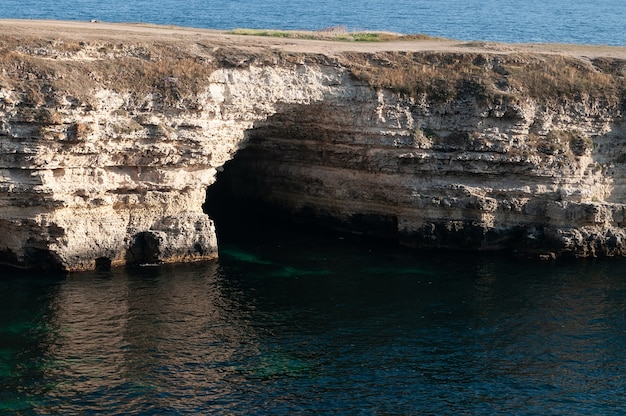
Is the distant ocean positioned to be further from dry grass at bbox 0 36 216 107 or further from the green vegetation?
dry grass at bbox 0 36 216 107

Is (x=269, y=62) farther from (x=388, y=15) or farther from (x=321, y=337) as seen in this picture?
(x=388, y=15)

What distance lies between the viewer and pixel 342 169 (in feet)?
167

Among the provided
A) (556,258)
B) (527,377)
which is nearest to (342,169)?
(556,258)

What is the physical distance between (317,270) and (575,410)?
17.3 meters

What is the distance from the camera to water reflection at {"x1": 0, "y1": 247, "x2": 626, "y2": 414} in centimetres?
3228

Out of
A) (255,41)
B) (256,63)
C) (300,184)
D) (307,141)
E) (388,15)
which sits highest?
(388,15)

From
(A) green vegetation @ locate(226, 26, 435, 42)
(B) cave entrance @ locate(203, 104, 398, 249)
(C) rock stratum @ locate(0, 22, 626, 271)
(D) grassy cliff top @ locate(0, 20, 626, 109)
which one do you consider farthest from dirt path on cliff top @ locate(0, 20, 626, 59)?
(B) cave entrance @ locate(203, 104, 398, 249)

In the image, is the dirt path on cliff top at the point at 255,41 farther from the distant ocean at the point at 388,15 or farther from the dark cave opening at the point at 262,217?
the distant ocean at the point at 388,15

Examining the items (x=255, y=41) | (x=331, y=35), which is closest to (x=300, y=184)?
(x=255, y=41)

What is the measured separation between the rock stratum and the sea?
5.85 ft

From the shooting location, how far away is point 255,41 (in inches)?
2037

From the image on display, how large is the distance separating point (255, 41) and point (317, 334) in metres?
20.2

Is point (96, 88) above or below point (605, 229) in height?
above

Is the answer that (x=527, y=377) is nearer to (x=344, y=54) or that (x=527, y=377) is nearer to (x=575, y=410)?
(x=575, y=410)
